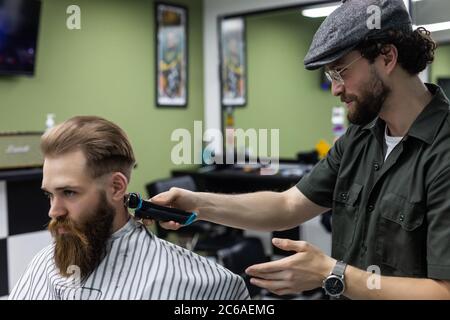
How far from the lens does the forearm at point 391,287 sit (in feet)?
3.61

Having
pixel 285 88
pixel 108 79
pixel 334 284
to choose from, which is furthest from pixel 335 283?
pixel 285 88

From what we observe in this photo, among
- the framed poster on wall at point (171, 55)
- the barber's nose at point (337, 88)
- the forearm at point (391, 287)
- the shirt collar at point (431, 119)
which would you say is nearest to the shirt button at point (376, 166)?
the shirt collar at point (431, 119)

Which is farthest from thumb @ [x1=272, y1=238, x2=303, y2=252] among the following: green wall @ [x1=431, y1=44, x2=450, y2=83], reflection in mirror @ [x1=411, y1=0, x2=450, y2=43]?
green wall @ [x1=431, y1=44, x2=450, y2=83]

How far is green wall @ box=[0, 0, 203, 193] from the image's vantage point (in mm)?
3338

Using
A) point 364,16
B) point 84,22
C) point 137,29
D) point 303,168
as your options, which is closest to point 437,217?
point 364,16

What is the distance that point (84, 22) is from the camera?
3.54 m

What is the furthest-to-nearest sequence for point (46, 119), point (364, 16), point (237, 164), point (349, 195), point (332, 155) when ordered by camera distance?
1. point (237, 164)
2. point (46, 119)
3. point (332, 155)
4. point (349, 195)
5. point (364, 16)

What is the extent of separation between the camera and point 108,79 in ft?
12.4

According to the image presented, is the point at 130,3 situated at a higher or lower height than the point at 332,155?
higher

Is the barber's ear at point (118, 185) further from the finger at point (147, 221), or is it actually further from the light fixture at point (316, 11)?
the light fixture at point (316, 11)
